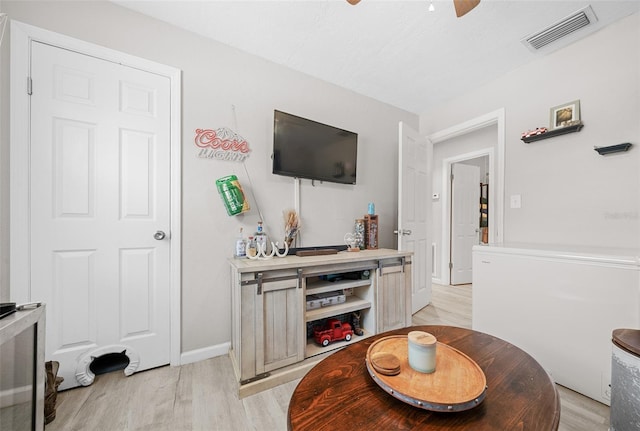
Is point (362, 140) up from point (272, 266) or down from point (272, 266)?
up

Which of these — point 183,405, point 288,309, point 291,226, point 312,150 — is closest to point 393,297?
point 288,309

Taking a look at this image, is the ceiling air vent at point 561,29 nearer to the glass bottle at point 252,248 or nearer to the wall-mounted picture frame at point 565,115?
the wall-mounted picture frame at point 565,115

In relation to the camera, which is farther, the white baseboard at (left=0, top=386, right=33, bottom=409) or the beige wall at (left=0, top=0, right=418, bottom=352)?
the beige wall at (left=0, top=0, right=418, bottom=352)

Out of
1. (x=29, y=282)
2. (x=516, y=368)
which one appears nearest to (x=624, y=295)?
(x=516, y=368)

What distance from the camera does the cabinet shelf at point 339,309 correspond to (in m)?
1.74

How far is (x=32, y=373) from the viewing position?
2.95 feet

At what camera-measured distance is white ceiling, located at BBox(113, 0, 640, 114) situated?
160 centimetres

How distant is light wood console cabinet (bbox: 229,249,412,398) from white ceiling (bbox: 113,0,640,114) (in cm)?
178

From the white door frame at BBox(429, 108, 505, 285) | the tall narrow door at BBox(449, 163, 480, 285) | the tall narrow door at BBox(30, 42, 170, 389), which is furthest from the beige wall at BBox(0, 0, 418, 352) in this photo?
the tall narrow door at BBox(449, 163, 480, 285)

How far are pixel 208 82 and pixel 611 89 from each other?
311 cm

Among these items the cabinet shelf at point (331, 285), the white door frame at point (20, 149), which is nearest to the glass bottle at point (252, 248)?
the cabinet shelf at point (331, 285)

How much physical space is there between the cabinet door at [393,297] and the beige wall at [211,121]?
633 millimetres

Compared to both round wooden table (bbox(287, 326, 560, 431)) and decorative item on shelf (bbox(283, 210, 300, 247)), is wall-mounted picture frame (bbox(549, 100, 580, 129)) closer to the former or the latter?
round wooden table (bbox(287, 326, 560, 431))

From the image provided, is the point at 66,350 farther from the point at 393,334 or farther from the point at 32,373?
the point at 393,334
